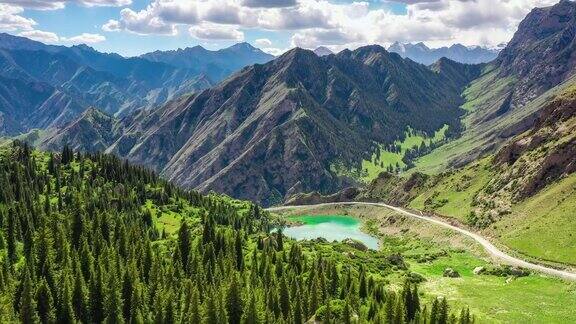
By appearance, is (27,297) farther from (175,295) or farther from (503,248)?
(503,248)

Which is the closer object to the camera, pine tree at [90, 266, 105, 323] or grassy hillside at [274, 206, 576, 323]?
pine tree at [90, 266, 105, 323]

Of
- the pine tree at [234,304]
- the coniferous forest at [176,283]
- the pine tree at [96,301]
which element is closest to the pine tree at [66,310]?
the coniferous forest at [176,283]

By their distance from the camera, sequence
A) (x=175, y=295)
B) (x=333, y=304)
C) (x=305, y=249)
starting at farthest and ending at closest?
1. (x=305, y=249)
2. (x=175, y=295)
3. (x=333, y=304)

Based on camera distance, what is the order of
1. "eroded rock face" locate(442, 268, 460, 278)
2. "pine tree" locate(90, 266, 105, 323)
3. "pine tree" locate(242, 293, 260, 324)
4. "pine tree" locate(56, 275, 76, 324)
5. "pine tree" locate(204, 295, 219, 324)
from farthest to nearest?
1. "eroded rock face" locate(442, 268, 460, 278)
2. "pine tree" locate(90, 266, 105, 323)
3. "pine tree" locate(56, 275, 76, 324)
4. "pine tree" locate(204, 295, 219, 324)
5. "pine tree" locate(242, 293, 260, 324)

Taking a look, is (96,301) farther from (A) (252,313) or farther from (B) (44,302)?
(A) (252,313)

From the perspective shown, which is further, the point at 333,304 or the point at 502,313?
the point at 502,313

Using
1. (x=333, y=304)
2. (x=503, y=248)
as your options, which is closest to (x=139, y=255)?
(x=333, y=304)

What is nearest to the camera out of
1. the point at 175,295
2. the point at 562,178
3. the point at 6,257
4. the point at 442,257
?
the point at 175,295

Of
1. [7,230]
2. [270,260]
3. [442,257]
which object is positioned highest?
[7,230]

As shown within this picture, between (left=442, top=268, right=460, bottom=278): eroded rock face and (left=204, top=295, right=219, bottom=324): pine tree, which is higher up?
(left=204, top=295, right=219, bottom=324): pine tree

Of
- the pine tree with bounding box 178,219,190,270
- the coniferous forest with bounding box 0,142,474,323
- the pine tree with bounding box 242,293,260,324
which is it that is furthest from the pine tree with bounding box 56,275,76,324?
the pine tree with bounding box 178,219,190,270

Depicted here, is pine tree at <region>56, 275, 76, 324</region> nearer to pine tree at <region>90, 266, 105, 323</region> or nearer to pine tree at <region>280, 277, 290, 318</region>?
pine tree at <region>90, 266, 105, 323</region>
